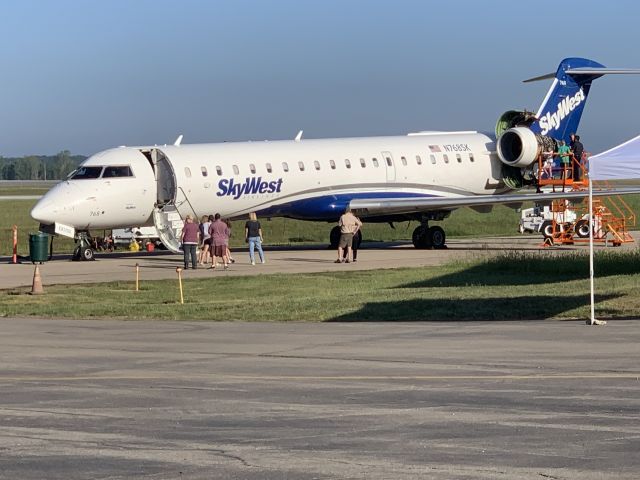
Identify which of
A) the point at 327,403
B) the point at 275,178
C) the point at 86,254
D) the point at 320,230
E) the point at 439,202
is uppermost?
the point at 275,178

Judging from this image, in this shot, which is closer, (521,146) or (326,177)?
(326,177)

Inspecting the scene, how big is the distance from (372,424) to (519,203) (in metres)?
31.6

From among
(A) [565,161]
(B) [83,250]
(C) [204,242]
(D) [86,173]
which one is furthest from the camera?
(A) [565,161]

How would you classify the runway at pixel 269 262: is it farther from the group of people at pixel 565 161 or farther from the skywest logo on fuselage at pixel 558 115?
the skywest logo on fuselage at pixel 558 115

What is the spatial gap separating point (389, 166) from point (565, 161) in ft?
20.4

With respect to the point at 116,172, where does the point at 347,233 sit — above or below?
below

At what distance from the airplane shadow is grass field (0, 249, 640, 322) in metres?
0.02

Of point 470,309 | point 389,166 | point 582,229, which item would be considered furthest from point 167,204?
point 470,309

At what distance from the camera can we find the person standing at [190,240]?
3556 centimetres

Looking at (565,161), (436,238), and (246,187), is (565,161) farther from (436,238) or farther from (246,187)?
(246,187)

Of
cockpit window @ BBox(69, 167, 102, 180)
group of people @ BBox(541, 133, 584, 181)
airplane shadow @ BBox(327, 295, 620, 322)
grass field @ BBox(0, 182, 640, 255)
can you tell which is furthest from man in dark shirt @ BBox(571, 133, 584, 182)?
airplane shadow @ BBox(327, 295, 620, 322)

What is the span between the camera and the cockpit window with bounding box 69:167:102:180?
127 ft

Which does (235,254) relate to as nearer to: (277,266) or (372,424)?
(277,266)

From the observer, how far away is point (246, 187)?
1601 inches
